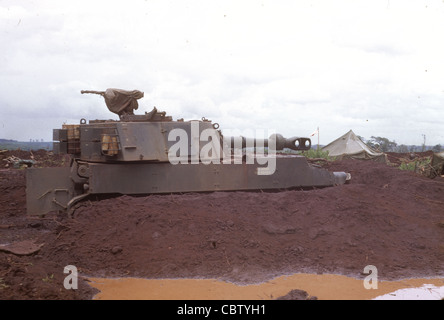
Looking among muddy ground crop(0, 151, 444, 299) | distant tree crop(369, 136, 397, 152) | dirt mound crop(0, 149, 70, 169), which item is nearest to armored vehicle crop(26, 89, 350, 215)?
muddy ground crop(0, 151, 444, 299)

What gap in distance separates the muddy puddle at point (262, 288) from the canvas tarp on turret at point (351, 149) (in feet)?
56.1

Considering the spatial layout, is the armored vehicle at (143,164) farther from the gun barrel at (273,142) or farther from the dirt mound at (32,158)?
the dirt mound at (32,158)

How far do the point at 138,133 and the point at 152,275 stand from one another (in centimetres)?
346

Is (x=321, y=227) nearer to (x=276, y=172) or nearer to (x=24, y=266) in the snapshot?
(x=276, y=172)

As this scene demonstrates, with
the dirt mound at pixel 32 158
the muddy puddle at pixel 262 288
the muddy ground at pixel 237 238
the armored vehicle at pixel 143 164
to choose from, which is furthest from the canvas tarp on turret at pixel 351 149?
the muddy puddle at pixel 262 288

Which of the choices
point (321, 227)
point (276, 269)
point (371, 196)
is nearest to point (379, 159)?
point (371, 196)

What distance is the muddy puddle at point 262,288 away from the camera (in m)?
6.63

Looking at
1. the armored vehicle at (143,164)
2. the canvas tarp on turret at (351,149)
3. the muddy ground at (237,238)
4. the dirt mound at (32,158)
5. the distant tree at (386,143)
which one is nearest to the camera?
the muddy ground at (237,238)

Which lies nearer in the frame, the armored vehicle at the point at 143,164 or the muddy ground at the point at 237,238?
the muddy ground at the point at 237,238

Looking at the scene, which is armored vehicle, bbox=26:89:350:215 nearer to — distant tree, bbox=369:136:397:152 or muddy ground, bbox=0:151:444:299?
muddy ground, bbox=0:151:444:299

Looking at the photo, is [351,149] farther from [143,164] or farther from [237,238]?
[237,238]

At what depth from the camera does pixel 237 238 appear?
840 cm

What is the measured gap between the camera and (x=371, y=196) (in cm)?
1054

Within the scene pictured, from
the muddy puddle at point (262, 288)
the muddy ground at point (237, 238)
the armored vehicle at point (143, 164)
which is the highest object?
the armored vehicle at point (143, 164)
